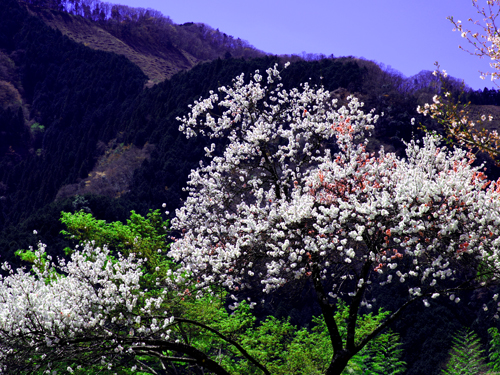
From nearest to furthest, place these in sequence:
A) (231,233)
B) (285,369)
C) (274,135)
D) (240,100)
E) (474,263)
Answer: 1. (474,263)
2. (231,233)
3. (274,135)
4. (240,100)
5. (285,369)

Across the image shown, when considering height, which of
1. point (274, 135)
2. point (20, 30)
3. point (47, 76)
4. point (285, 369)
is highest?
point (20, 30)

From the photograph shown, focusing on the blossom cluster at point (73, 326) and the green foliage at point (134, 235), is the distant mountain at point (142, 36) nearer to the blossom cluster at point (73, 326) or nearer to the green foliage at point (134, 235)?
the green foliage at point (134, 235)

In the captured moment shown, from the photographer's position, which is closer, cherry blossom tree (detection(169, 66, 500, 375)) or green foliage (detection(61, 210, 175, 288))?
cherry blossom tree (detection(169, 66, 500, 375))

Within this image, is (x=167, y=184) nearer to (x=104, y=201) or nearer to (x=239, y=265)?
(x=104, y=201)

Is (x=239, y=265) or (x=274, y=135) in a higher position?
(x=274, y=135)

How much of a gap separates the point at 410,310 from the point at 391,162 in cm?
1738

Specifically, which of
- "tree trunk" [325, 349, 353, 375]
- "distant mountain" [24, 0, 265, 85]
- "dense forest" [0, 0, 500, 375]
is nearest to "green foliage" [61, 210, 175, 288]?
"dense forest" [0, 0, 500, 375]

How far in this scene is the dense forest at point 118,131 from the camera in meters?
26.4

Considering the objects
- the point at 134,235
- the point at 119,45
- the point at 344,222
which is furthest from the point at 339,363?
the point at 119,45

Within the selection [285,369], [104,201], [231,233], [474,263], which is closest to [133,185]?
[104,201]

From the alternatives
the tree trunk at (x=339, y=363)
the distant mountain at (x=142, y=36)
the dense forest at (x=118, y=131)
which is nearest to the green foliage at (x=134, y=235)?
the dense forest at (x=118, y=131)

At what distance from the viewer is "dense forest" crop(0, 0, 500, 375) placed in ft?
86.6

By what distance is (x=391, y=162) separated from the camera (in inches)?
356

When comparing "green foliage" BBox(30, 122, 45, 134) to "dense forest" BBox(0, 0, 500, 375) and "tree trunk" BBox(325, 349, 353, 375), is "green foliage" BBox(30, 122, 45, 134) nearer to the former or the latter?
"dense forest" BBox(0, 0, 500, 375)
